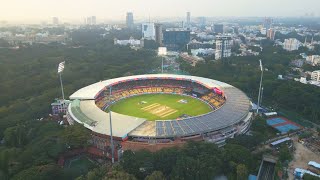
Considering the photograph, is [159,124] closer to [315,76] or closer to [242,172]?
[242,172]

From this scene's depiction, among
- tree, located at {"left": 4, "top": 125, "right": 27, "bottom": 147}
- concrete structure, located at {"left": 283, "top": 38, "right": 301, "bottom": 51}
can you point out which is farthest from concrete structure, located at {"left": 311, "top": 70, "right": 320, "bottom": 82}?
tree, located at {"left": 4, "top": 125, "right": 27, "bottom": 147}

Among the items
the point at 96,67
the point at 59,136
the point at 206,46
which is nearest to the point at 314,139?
the point at 59,136

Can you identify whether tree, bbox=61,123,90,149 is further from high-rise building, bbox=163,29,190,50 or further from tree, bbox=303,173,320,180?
high-rise building, bbox=163,29,190,50

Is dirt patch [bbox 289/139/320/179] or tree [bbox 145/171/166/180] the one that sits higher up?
tree [bbox 145/171/166/180]

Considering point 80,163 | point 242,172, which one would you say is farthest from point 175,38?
point 242,172

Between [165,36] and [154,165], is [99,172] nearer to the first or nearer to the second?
[154,165]

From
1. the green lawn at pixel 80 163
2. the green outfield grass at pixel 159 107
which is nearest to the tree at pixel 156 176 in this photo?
the green lawn at pixel 80 163
